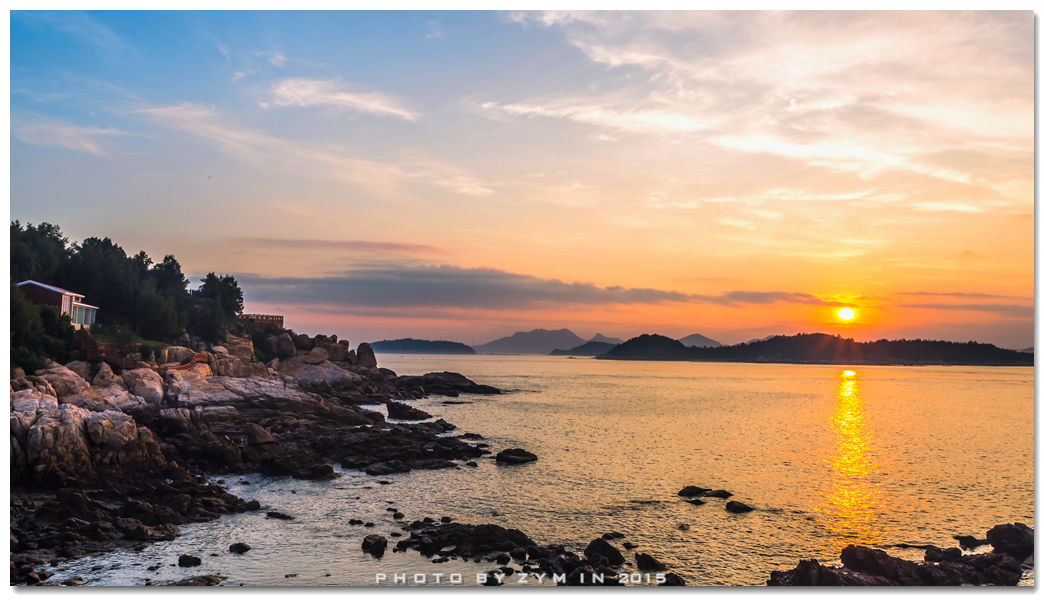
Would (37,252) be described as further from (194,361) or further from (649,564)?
(649,564)

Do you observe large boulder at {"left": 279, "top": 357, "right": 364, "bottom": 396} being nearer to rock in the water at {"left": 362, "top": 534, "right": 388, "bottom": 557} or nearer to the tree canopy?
the tree canopy

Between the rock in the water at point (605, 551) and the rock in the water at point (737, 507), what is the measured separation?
22.8ft

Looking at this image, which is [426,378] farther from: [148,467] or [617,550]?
[617,550]

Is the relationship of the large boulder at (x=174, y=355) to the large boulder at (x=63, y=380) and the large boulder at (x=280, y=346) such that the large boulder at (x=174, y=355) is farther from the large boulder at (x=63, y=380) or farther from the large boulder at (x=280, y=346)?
the large boulder at (x=280, y=346)

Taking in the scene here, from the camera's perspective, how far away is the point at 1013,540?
17.2 m

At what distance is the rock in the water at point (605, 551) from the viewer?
16688 millimetres

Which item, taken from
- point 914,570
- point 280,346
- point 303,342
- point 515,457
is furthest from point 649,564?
point 303,342

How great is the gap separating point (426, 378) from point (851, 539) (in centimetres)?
6969

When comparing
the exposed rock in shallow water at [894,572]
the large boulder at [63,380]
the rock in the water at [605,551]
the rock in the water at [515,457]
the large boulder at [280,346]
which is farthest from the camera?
the large boulder at [280,346]

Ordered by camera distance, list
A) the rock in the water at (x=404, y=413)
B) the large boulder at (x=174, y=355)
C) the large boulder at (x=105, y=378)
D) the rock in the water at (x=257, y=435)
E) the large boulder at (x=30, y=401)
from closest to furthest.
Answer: the large boulder at (x=30, y=401)
the rock in the water at (x=257, y=435)
the large boulder at (x=105, y=378)
the large boulder at (x=174, y=355)
the rock in the water at (x=404, y=413)

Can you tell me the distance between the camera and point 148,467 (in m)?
24.4

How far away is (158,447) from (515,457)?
15456mm

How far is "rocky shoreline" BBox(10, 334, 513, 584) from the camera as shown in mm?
18016

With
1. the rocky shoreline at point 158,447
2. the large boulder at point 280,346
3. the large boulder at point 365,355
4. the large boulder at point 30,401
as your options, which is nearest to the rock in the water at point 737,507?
the rocky shoreline at point 158,447
